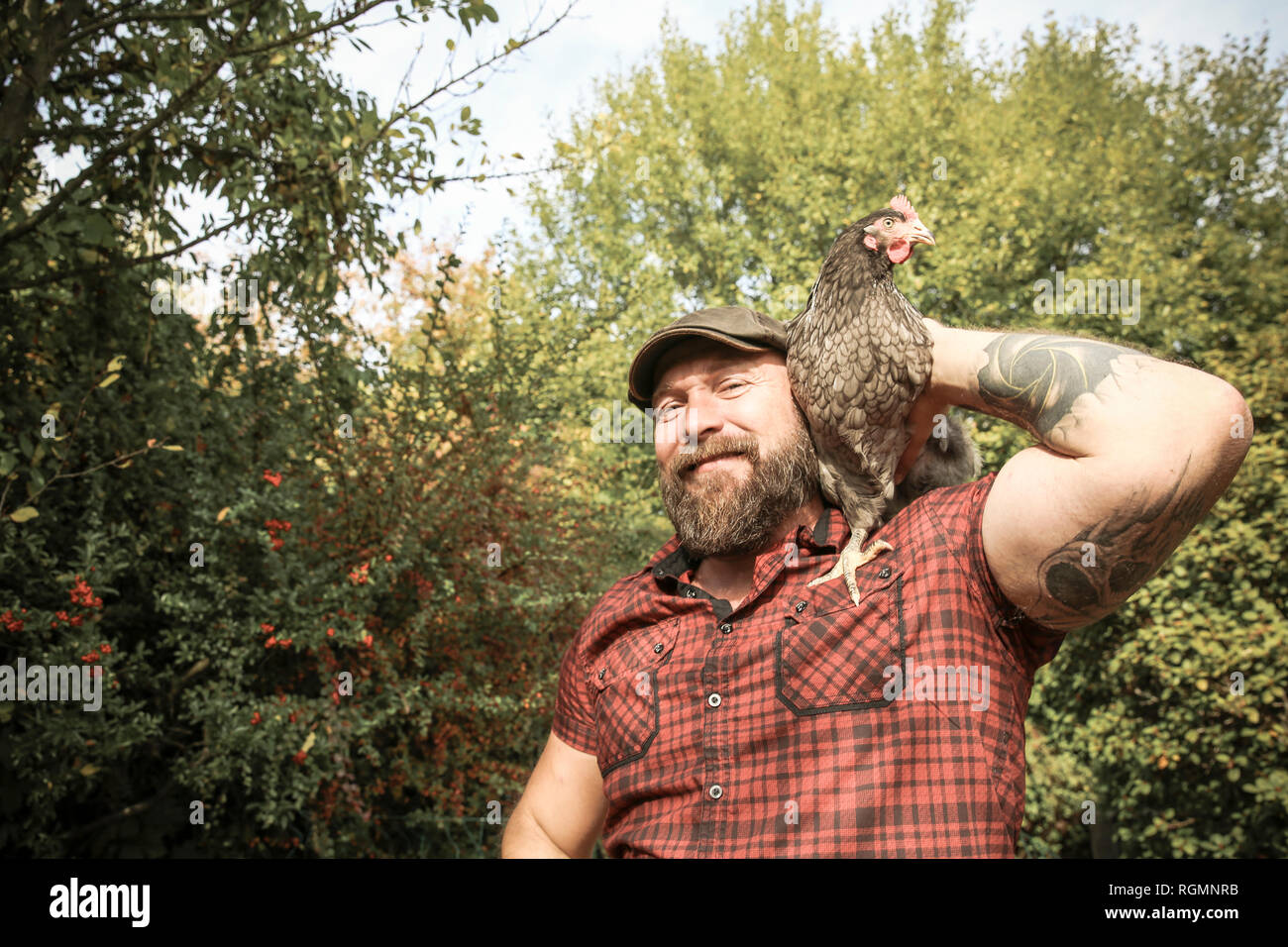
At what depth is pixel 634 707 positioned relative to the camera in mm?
1858

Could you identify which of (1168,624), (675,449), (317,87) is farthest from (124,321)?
(1168,624)

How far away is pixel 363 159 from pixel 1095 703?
7.05 metres

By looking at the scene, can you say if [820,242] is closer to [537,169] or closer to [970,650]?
[537,169]

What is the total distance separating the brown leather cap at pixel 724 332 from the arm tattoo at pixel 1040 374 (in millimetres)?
505

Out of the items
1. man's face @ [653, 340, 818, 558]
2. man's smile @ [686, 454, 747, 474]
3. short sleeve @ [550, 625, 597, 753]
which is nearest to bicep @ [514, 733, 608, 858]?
short sleeve @ [550, 625, 597, 753]

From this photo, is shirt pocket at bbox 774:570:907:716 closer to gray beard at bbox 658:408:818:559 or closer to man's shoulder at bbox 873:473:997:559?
man's shoulder at bbox 873:473:997:559

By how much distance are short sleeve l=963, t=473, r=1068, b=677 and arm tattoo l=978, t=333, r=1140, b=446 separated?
15cm

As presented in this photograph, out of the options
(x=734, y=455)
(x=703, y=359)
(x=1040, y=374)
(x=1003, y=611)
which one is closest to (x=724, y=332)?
(x=703, y=359)

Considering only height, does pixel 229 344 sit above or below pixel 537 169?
below

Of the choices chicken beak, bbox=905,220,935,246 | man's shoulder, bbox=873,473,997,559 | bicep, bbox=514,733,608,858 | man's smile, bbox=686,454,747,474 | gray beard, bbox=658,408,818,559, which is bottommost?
bicep, bbox=514,733,608,858

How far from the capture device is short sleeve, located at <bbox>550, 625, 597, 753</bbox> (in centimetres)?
211

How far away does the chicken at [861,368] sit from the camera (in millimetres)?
1686

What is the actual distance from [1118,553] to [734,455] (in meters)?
0.78
